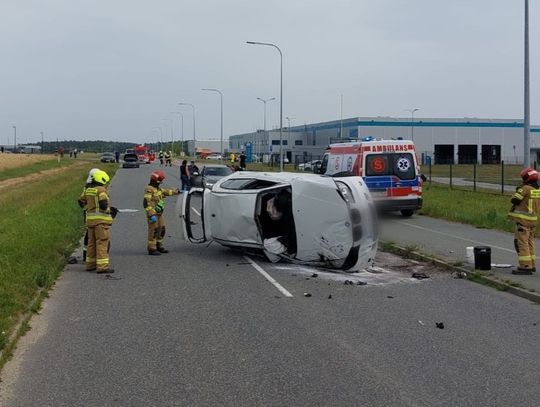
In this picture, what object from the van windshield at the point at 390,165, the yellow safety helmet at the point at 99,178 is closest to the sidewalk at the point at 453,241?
the van windshield at the point at 390,165

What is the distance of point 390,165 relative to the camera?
66.2 feet

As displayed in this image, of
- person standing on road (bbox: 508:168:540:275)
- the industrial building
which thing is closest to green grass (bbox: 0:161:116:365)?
person standing on road (bbox: 508:168:540:275)

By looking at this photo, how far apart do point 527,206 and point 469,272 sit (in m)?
1.40

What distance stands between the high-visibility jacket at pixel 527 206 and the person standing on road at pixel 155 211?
20.9ft

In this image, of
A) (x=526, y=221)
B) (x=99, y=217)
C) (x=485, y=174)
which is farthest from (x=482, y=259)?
(x=485, y=174)

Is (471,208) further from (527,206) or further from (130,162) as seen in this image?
(130,162)

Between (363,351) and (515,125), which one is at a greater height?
A: (515,125)

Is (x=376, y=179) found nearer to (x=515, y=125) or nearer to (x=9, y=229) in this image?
(x=9, y=229)

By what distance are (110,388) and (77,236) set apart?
35.1ft

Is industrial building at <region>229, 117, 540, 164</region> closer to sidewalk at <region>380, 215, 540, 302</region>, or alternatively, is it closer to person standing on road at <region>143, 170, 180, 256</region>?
sidewalk at <region>380, 215, 540, 302</region>

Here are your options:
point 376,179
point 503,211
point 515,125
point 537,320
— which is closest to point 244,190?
point 537,320

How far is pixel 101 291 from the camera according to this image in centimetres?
949

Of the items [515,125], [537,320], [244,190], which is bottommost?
[537,320]

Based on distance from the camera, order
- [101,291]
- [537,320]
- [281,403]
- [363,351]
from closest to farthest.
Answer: [281,403], [363,351], [537,320], [101,291]
